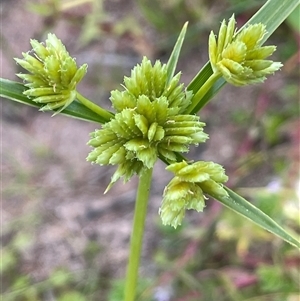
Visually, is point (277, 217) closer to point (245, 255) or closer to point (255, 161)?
point (245, 255)

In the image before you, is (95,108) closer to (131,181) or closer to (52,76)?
(52,76)

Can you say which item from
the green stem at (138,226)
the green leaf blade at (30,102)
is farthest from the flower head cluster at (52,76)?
the green stem at (138,226)

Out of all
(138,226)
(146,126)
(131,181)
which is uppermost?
(131,181)

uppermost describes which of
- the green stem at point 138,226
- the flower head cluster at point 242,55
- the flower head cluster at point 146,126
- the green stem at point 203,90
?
Answer: the flower head cluster at point 242,55

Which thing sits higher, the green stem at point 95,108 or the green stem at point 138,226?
the green stem at point 95,108

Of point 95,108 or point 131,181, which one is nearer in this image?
point 95,108

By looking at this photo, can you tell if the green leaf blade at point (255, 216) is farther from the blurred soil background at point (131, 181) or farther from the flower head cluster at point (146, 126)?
the blurred soil background at point (131, 181)

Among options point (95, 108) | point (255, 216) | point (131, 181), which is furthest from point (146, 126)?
point (131, 181)

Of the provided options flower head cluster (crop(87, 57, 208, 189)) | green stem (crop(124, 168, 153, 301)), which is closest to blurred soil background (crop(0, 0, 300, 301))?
green stem (crop(124, 168, 153, 301))
